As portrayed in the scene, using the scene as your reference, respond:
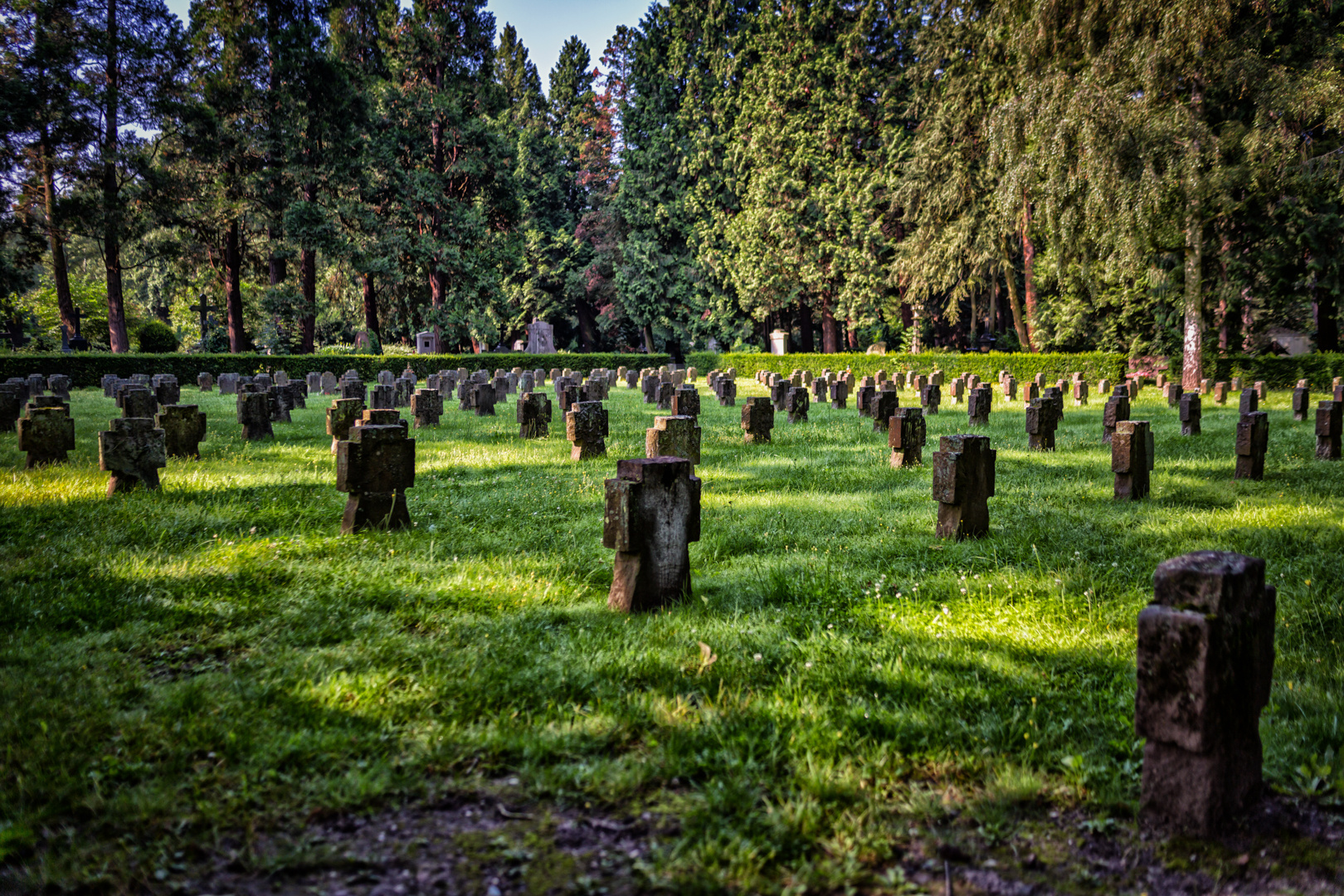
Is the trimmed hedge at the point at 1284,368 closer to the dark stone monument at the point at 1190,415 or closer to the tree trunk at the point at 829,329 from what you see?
the dark stone monument at the point at 1190,415

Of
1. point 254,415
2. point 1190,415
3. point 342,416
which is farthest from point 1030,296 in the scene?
point 254,415

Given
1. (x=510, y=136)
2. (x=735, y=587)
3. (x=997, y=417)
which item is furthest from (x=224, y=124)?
(x=735, y=587)

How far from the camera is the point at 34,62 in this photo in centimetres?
2881

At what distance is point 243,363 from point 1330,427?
99.1 feet

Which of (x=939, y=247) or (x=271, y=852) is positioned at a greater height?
(x=939, y=247)

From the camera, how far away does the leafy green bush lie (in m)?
38.2

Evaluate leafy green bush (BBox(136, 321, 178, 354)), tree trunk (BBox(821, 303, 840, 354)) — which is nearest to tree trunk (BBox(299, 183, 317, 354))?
leafy green bush (BBox(136, 321, 178, 354))

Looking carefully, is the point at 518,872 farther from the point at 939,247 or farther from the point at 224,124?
the point at 224,124

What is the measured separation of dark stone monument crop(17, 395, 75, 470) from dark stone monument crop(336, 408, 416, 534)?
193 inches

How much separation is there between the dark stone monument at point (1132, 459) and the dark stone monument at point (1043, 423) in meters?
3.37

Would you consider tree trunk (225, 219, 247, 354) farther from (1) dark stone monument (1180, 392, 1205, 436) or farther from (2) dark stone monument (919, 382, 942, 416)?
(1) dark stone monument (1180, 392, 1205, 436)

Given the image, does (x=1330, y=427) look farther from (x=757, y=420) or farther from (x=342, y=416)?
(x=342, y=416)

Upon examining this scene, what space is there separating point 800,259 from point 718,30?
17184mm

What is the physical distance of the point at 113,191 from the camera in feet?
98.8
